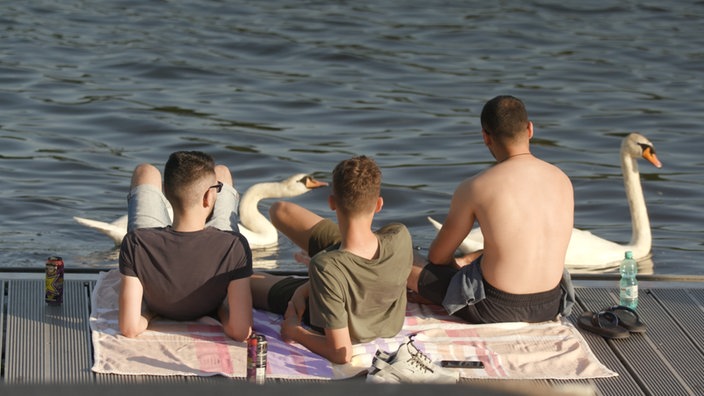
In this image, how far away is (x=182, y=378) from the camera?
461 cm

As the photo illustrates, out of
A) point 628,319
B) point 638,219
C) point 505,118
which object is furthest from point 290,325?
point 638,219

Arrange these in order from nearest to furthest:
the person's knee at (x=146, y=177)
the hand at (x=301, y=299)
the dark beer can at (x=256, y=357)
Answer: the dark beer can at (x=256, y=357), the hand at (x=301, y=299), the person's knee at (x=146, y=177)

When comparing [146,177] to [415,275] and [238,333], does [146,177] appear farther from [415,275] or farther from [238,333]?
[415,275]

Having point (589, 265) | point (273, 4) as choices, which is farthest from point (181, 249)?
point (273, 4)

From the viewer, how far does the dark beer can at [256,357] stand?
4.38m

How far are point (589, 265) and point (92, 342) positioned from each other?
5267 millimetres

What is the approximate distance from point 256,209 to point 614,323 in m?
5.05

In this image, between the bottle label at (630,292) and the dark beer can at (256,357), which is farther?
the bottle label at (630,292)

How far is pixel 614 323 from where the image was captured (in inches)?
211

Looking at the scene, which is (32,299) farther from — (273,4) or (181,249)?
(273,4)

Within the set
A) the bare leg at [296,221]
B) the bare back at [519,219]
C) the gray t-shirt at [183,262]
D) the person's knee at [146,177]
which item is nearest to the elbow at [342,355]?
the gray t-shirt at [183,262]

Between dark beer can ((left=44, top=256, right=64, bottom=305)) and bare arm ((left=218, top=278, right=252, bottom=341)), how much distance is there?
0.91 metres

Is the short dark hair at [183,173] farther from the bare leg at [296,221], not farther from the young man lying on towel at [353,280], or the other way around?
A: the bare leg at [296,221]

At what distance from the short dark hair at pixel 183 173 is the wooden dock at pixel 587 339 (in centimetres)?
75
